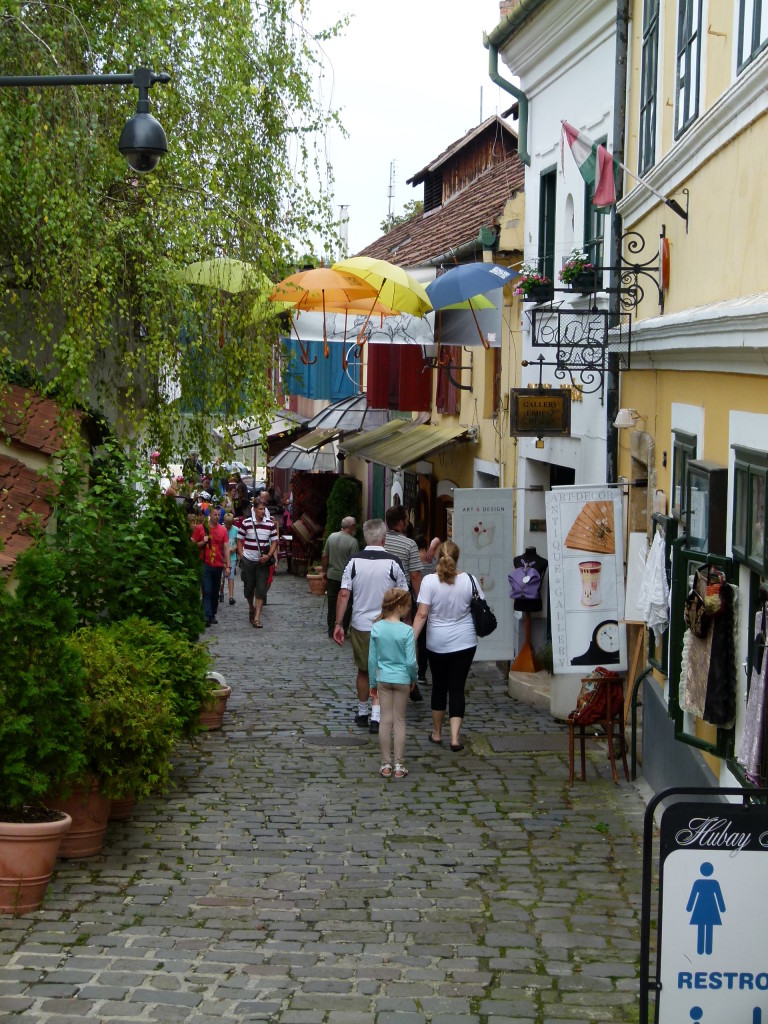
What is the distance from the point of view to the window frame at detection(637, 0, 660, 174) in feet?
34.7

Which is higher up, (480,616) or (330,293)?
(330,293)

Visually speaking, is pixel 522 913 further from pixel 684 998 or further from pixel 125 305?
pixel 125 305

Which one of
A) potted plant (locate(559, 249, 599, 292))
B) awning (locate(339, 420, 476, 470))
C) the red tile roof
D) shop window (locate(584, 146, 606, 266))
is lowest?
awning (locate(339, 420, 476, 470))

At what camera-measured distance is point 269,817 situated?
365 inches

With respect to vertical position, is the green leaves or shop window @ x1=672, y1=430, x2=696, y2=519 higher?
the green leaves

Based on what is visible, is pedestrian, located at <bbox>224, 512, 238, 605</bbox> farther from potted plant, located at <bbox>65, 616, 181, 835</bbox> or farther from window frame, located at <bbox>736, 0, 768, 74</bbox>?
window frame, located at <bbox>736, 0, 768, 74</bbox>

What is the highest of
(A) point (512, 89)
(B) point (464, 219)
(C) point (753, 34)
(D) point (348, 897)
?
(A) point (512, 89)

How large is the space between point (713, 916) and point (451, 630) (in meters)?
7.26

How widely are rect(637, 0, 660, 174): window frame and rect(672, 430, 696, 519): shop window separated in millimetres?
2407

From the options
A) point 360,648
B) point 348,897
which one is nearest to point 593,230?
point 360,648

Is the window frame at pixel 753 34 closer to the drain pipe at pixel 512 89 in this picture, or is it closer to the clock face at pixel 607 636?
the clock face at pixel 607 636

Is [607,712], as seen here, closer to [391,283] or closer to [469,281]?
[469,281]

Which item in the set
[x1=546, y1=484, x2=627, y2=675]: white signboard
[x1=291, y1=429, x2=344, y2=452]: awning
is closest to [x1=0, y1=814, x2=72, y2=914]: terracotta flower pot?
[x1=546, y1=484, x2=627, y2=675]: white signboard

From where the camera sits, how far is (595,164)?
37.1 feet
